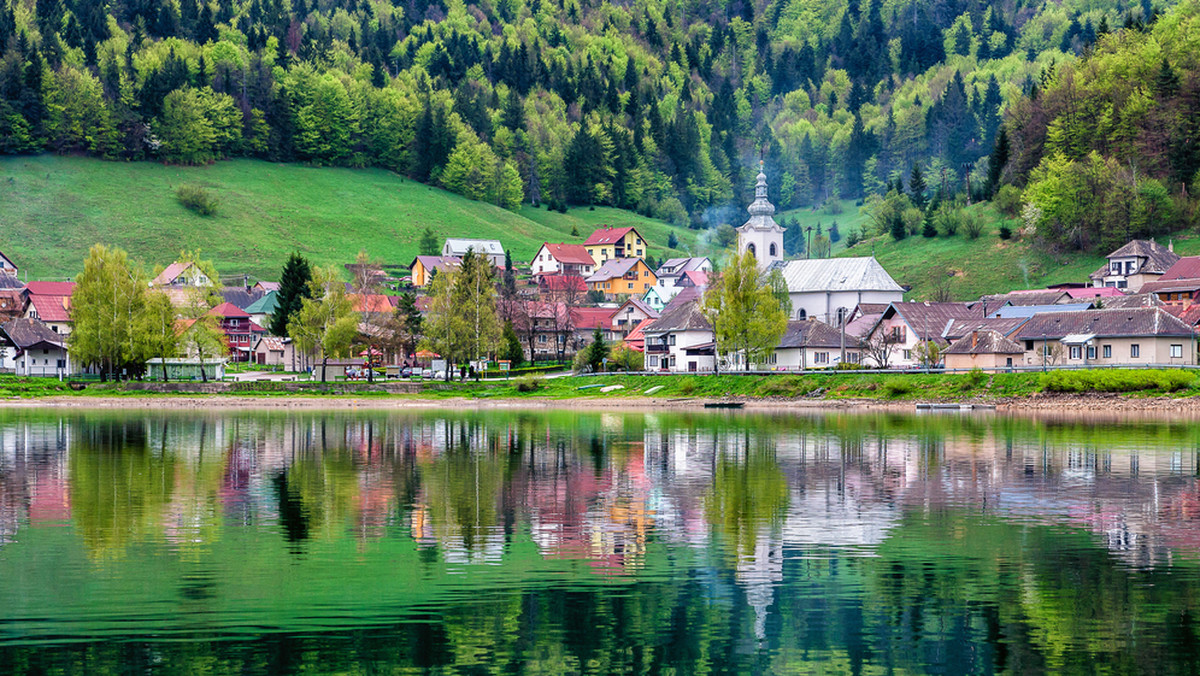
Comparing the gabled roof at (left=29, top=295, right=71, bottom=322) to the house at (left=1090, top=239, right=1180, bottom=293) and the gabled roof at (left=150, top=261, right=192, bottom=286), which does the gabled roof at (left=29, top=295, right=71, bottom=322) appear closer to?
the gabled roof at (left=150, top=261, right=192, bottom=286)

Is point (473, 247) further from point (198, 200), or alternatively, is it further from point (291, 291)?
point (291, 291)

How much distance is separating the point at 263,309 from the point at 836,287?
176 ft

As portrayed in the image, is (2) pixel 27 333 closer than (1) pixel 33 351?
Yes

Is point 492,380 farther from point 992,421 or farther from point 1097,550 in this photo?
point 1097,550

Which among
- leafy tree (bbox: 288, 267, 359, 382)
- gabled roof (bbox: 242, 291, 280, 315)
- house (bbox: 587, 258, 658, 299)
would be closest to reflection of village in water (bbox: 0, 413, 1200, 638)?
leafy tree (bbox: 288, 267, 359, 382)

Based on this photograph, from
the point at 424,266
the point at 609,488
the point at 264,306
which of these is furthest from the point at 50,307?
the point at 609,488

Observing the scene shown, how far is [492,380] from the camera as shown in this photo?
88.2m

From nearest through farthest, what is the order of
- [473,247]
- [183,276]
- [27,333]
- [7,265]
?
A: [27,333] < [183,276] < [7,265] < [473,247]

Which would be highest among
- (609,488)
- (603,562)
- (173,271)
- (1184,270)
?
(173,271)

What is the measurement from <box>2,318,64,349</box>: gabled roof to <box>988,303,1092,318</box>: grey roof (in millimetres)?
70733

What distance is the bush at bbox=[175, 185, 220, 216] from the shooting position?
145125 millimetres

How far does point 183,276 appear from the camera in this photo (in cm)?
11975

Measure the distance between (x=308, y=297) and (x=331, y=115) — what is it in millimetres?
Result: 83109

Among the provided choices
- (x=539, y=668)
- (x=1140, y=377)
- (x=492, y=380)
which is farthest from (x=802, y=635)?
(x=492, y=380)
